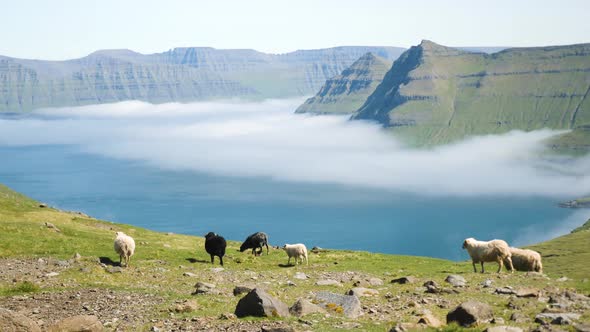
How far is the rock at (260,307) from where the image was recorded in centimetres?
2267

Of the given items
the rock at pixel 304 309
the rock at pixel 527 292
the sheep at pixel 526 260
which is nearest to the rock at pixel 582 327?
the rock at pixel 527 292

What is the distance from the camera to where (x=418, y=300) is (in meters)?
27.7

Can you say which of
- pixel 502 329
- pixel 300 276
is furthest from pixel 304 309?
pixel 300 276

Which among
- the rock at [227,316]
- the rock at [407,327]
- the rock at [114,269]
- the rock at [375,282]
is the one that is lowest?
the rock at [114,269]

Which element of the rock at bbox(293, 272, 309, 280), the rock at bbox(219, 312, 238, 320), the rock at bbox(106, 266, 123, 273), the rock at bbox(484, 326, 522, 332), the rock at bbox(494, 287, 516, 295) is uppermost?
the rock at bbox(484, 326, 522, 332)

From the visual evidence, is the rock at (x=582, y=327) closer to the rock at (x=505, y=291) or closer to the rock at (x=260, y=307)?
the rock at (x=505, y=291)

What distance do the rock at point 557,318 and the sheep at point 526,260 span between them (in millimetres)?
19020

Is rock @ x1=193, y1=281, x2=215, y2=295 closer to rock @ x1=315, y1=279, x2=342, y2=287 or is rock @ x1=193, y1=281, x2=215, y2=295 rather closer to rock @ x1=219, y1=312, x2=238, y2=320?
rock @ x1=219, y1=312, x2=238, y2=320

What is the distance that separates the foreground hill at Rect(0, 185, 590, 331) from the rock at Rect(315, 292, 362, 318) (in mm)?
136

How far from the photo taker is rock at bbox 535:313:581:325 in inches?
837

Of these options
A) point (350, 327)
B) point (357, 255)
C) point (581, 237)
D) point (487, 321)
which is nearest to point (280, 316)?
point (350, 327)

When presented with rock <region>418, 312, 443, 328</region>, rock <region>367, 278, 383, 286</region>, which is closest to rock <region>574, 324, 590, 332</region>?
rock <region>418, 312, 443, 328</region>

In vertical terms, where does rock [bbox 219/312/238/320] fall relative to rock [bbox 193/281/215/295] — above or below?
above

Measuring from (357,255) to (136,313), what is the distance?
38.8m
